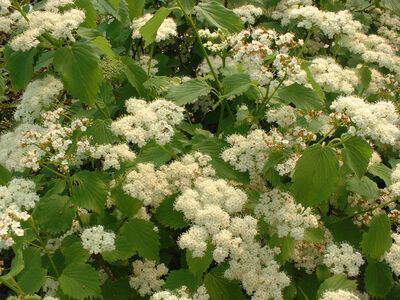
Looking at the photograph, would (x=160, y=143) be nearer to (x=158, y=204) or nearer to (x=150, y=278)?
(x=158, y=204)

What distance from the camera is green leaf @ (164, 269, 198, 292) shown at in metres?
2.75

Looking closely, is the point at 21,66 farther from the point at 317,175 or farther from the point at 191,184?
the point at 317,175

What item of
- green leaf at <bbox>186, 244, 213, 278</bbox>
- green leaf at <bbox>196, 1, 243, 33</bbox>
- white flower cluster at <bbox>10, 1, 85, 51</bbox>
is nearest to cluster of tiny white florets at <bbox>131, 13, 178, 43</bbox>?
green leaf at <bbox>196, 1, 243, 33</bbox>

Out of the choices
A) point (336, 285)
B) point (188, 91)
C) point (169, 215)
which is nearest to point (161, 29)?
point (188, 91)

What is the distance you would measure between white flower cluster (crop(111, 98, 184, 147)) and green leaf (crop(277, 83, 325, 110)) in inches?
26.2

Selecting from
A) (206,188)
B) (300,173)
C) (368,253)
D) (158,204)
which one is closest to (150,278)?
(158,204)

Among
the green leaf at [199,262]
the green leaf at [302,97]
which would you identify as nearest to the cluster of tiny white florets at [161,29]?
the green leaf at [302,97]

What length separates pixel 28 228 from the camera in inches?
106

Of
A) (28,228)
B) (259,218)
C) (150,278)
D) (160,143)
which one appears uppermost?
(160,143)

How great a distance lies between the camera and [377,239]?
9.48 feet

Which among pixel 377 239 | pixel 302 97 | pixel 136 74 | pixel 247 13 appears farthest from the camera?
pixel 247 13

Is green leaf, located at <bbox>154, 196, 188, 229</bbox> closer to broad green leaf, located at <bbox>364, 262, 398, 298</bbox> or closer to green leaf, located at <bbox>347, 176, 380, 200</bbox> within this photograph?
green leaf, located at <bbox>347, 176, 380, 200</bbox>

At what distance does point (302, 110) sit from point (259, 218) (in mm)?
793

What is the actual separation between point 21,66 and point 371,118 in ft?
7.06
